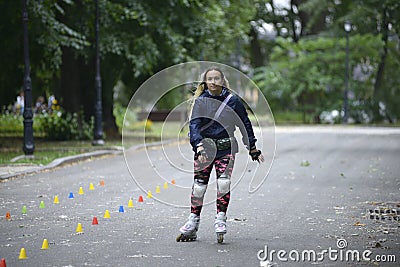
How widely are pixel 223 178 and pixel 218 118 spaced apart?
64 cm

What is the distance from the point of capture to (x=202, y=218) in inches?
381

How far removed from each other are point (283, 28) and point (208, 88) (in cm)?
4887

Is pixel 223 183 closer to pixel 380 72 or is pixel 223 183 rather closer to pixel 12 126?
pixel 12 126

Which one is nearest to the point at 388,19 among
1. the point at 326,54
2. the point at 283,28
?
the point at 326,54

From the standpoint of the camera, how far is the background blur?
984 inches

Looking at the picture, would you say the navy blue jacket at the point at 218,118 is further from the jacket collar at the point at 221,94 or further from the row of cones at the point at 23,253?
the row of cones at the point at 23,253

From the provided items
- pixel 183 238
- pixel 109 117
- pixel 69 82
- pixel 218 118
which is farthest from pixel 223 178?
pixel 109 117

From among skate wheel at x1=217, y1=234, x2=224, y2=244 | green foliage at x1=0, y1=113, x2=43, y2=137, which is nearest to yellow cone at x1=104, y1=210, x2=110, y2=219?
skate wheel at x1=217, y1=234, x2=224, y2=244

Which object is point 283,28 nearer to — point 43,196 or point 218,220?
point 43,196

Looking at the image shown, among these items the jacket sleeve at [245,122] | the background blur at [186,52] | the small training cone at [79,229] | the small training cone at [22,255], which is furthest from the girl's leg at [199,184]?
the background blur at [186,52]

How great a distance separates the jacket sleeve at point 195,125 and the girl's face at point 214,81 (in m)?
0.19

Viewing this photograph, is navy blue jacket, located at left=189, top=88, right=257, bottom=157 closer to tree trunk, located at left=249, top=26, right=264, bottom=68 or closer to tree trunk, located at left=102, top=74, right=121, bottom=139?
tree trunk, located at left=102, top=74, right=121, bottom=139

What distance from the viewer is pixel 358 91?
46.6 meters

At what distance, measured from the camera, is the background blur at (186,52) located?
2498 cm
